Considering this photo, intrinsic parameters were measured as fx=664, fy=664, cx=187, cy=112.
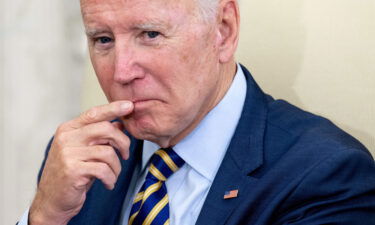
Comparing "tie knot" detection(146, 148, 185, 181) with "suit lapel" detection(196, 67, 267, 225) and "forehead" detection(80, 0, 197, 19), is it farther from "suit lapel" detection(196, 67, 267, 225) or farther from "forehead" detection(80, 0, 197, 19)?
"forehead" detection(80, 0, 197, 19)

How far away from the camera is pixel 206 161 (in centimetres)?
172

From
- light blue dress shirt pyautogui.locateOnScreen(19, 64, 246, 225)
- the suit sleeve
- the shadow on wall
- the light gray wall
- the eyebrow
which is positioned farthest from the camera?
the light gray wall

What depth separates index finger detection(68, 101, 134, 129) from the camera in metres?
1.58

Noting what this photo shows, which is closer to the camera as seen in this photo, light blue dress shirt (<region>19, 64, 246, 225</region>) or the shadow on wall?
light blue dress shirt (<region>19, 64, 246, 225</region>)

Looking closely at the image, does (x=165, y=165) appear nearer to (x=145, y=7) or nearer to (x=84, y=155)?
(x=84, y=155)

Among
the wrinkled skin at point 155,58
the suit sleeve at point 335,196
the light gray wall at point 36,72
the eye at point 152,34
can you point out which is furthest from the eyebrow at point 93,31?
the light gray wall at point 36,72

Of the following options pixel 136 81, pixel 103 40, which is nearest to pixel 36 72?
pixel 103 40

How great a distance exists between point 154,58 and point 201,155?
1.03 feet

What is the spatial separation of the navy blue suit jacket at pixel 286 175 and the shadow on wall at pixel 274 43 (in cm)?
25

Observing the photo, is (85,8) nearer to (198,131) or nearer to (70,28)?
(198,131)

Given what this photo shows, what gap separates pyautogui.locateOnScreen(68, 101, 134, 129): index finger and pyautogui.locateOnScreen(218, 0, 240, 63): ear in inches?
10.9

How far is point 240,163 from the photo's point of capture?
5.45ft

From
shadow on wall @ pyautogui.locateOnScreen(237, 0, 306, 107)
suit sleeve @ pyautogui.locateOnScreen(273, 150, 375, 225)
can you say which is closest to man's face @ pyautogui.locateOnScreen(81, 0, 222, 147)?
suit sleeve @ pyautogui.locateOnScreen(273, 150, 375, 225)

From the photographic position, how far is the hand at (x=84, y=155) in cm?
161
